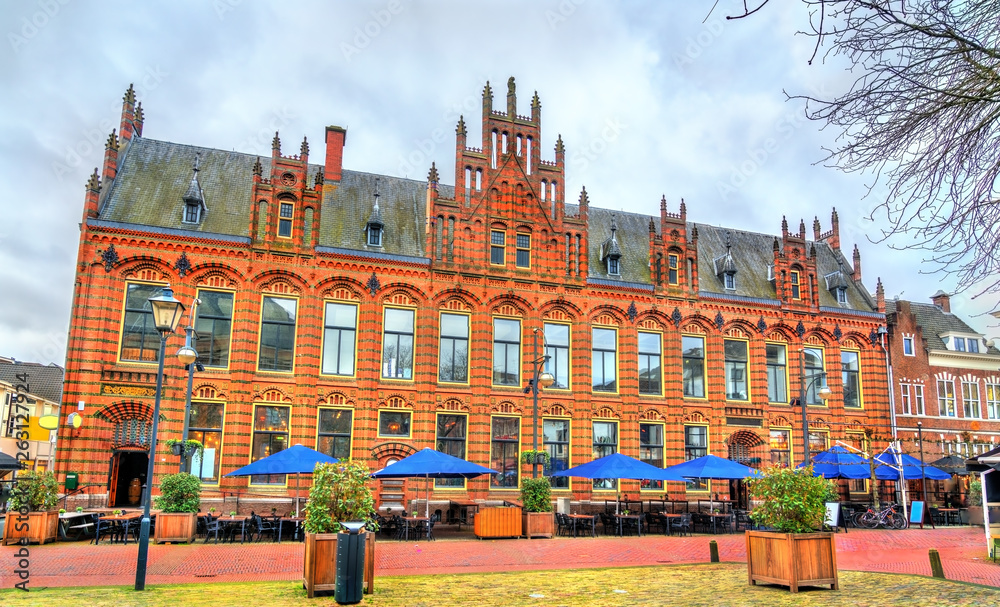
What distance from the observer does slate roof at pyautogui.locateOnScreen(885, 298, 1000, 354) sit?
41375 mm

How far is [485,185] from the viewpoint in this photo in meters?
33.6

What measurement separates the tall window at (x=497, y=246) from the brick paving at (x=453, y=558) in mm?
12744

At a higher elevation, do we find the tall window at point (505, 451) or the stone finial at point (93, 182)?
the stone finial at point (93, 182)

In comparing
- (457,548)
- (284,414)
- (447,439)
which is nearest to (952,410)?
(447,439)

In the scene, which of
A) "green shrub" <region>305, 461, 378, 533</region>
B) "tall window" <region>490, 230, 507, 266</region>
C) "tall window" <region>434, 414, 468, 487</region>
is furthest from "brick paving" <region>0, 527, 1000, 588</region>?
"tall window" <region>490, 230, 507, 266</region>

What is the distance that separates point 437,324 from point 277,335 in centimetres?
651

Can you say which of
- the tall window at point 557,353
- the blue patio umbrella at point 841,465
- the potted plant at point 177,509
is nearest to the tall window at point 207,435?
the potted plant at point 177,509

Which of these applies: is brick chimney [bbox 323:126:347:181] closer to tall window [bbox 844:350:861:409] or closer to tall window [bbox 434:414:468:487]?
tall window [bbox 434:414:468:487]

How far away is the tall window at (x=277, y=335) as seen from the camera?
1177 inches

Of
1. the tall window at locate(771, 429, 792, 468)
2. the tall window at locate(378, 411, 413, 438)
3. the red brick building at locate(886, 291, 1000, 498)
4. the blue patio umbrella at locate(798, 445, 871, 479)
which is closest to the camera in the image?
the tall window at locate(378, 411, 413, 438)

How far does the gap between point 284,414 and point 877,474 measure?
83.3 ft

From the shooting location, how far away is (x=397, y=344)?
31656 millimetres

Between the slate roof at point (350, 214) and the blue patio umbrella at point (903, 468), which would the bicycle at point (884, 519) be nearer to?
the blue patio umbrella at point (903, 468)

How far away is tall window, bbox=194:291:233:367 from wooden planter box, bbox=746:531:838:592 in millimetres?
21827
